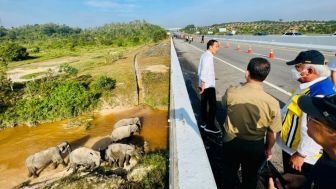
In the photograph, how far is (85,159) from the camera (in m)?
7.36

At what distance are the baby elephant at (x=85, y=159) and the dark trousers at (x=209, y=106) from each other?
2.84 m

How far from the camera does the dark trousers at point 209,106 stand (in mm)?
6438

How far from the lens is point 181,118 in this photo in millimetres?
5422

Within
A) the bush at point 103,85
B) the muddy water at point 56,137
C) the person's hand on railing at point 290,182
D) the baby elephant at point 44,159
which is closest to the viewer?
the person's hand on railing at point 290,182

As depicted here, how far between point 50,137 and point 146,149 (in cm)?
444

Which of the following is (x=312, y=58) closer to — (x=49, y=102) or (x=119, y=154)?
(x=119, y=154)

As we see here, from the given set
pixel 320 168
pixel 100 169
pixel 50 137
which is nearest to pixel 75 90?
pixel 50 137

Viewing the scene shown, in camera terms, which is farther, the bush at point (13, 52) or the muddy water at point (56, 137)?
the bush at point (13, 52)

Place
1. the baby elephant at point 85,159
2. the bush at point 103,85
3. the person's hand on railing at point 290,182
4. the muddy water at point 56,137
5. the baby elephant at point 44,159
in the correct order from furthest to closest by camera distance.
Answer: the bush at point 103,85 → the muddy water at point 56,137 → the baby elephant at point 44,159 → the baby elephant at point 85,159 → the person's hand on railing at point 290,182

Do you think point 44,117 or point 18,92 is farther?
point 18,92

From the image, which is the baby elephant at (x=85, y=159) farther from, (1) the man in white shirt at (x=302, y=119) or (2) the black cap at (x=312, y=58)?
(2) the black cap at (x=312, y=58)

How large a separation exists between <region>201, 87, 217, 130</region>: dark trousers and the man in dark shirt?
4.57m

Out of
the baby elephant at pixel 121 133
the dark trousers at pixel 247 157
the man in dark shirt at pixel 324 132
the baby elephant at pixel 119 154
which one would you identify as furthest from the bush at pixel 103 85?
the man in dark shirt at pixel 324 132

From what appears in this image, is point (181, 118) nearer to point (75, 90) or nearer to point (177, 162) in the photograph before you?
point (177, 162)
